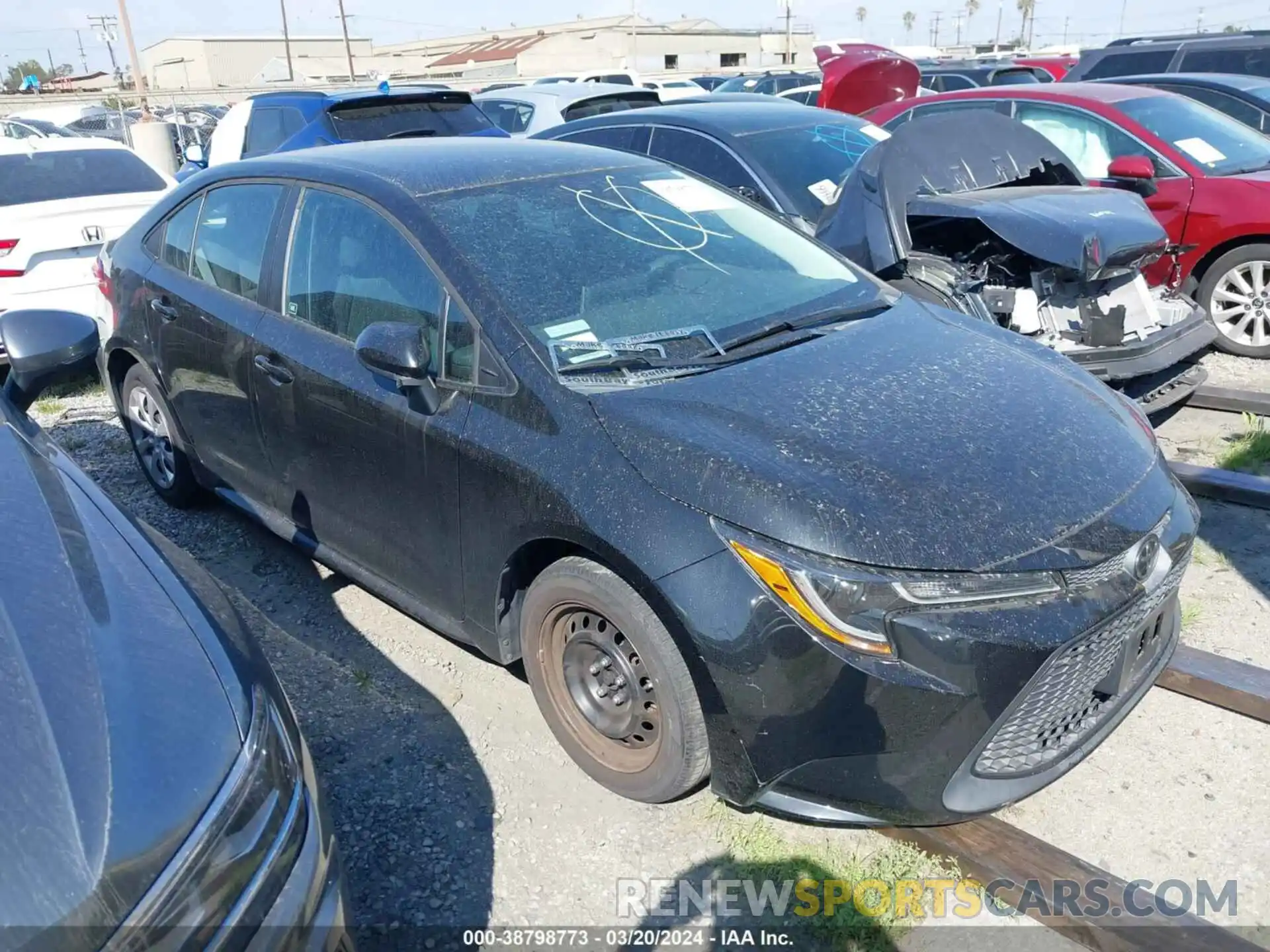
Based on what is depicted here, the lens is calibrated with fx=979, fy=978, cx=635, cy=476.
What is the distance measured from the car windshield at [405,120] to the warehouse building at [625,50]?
4703 cm

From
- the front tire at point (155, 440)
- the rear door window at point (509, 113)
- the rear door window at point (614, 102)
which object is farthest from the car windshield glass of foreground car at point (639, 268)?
the rear door window at point (509, 113)

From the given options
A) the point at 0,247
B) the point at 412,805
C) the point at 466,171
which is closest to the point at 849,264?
the point at 466,171

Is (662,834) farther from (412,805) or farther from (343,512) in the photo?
(343,512)

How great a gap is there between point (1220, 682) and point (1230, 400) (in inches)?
112

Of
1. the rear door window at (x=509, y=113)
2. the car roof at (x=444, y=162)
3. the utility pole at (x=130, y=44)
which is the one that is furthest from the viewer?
the utility pole at (x=130, y=44)

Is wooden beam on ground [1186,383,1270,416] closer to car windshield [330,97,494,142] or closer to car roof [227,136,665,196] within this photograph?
car roof [227,136,665,196]

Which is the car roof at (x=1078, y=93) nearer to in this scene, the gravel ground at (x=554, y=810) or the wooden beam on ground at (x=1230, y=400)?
the wooden beam on ground at (x=1230, y=400)

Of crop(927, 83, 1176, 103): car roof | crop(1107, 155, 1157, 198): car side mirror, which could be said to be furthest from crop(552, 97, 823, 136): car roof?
crop(1107, 155, 1157, 198): car side mirror

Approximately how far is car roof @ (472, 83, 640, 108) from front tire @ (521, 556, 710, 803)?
8.24 meters

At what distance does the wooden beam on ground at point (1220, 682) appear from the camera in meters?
2.89

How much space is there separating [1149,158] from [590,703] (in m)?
5.49

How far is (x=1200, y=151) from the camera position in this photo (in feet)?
20.7

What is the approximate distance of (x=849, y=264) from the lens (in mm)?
3654

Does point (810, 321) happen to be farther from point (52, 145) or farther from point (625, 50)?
point (625, 50)
